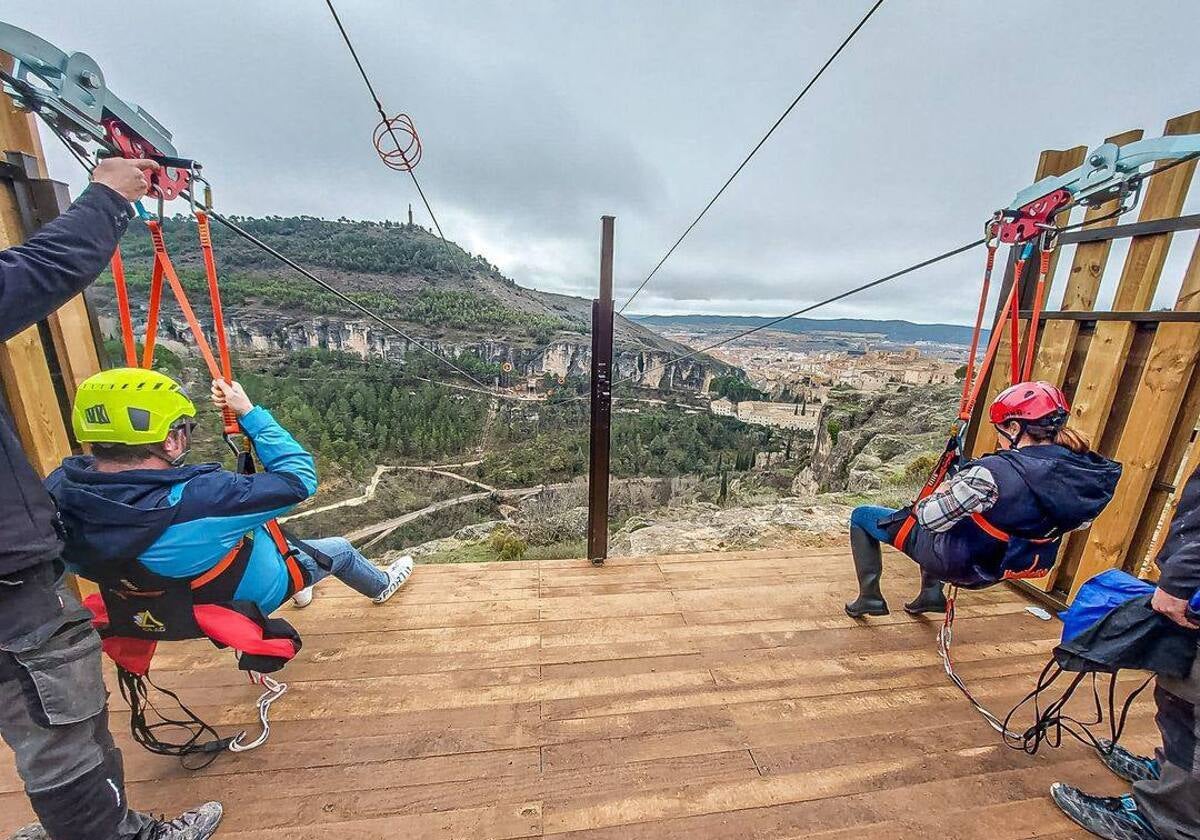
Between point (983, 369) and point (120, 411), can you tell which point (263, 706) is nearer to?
point (120, 411)

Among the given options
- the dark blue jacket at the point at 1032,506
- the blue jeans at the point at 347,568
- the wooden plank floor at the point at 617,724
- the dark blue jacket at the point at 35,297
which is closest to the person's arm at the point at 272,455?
the dark blue jacket at the point at 35,297

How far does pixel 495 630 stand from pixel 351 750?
76cm

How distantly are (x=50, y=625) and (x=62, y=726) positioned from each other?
0.26 metres

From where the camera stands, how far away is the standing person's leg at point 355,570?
204 cm

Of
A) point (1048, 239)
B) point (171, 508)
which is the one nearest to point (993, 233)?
point (1048, 239)

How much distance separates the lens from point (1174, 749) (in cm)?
134

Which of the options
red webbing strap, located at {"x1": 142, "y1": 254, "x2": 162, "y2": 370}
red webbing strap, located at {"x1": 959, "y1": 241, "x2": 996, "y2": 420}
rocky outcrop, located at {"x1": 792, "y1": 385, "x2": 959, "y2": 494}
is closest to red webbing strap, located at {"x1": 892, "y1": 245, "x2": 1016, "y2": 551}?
red webbing strap, located at {"x1": 959, "y1": 241, "x2": 996, "y2": 420}

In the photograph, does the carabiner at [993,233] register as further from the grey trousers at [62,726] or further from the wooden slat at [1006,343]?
the grey trousers at [62,726]

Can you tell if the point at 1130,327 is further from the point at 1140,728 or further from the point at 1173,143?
the point at 1140,728

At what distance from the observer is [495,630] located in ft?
7.47

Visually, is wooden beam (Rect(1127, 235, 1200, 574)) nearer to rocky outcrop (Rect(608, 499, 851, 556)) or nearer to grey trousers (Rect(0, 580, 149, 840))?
rocky outcrop (Rect(608, 499, 851, 556))

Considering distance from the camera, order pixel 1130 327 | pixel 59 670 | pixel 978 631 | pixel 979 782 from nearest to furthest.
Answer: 1. pixel 59 670
2. pixel 979 782
3. pixel 1130 327
4. pixel 978 631

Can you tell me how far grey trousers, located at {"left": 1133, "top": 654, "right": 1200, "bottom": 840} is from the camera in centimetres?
128

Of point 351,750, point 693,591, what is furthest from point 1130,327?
point 351,750
